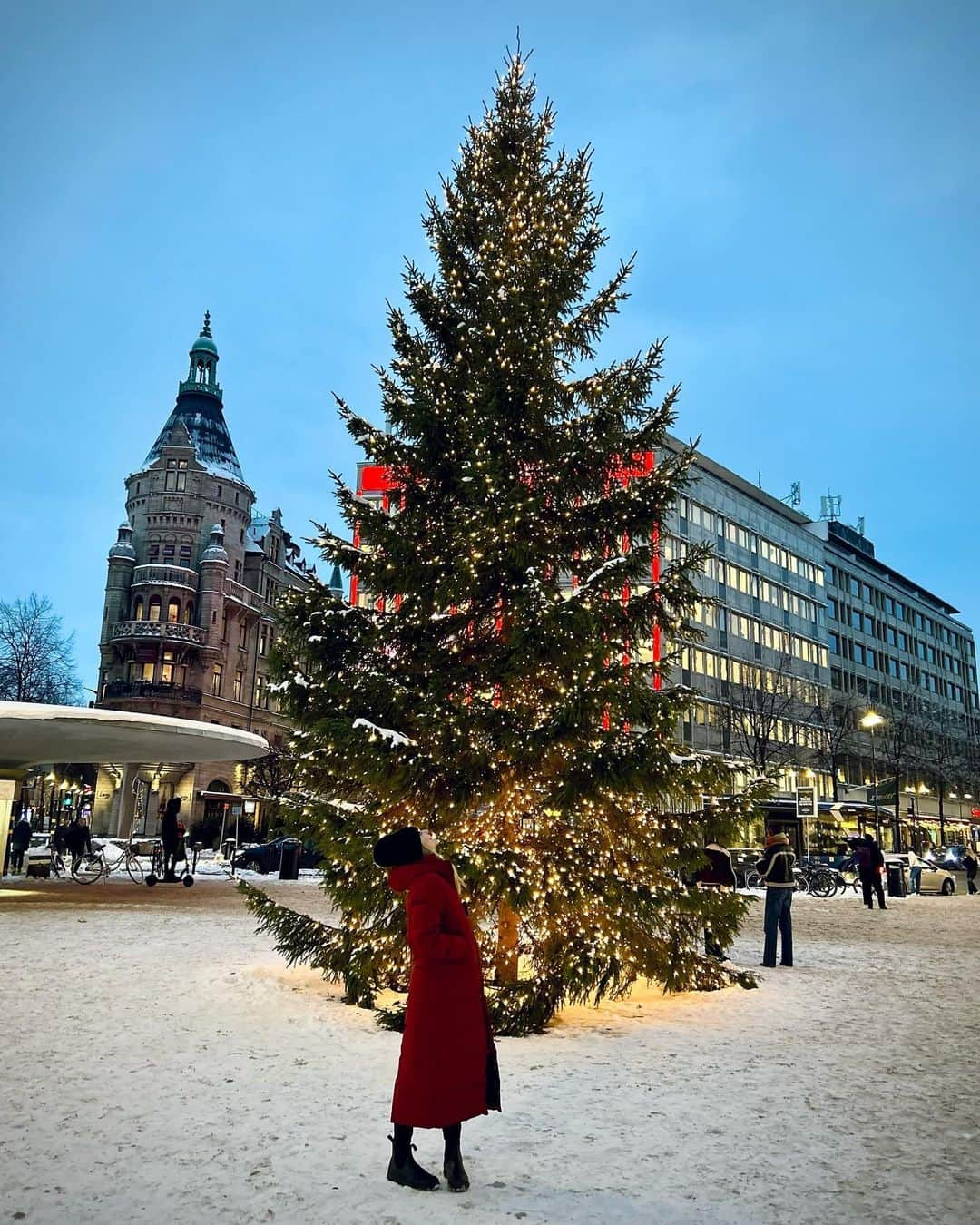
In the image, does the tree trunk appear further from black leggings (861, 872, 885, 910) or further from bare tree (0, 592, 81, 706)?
bare tree (0, 592, 81, 706)

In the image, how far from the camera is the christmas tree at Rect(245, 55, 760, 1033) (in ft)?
31.0

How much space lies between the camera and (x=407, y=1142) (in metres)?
5.16

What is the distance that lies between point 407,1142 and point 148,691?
73563 millimetres

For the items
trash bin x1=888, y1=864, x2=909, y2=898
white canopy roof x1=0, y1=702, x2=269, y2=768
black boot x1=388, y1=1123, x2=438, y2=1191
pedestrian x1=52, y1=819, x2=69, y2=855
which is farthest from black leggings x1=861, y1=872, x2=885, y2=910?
black boot x1=388, y1=1123, x2=438, y2=1191

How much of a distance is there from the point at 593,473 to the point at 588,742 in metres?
3.17

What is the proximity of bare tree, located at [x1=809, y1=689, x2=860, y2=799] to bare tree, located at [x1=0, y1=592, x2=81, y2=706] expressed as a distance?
44657mm

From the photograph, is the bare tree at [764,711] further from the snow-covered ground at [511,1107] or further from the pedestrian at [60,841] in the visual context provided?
the snow-covered ground at [511,1107]

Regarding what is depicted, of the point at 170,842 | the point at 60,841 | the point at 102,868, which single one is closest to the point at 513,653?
the point at 170,842

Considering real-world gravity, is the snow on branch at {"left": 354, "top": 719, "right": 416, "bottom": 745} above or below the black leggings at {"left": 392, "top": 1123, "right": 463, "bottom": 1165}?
above

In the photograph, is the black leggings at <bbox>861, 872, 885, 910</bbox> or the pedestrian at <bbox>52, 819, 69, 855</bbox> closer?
the black leggings at <bbox>861, 872, 885, 910</bbox>

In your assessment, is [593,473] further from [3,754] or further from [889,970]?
[3,754]

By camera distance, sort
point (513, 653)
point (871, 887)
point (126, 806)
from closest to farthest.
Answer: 1. point (513, 653)
2. point (871, 887)
3. point (126, 806)

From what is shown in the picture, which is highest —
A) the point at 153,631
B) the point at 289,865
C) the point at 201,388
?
the point at 201,388

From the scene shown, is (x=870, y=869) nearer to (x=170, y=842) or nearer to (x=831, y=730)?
(x=170, y=842)
